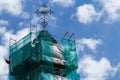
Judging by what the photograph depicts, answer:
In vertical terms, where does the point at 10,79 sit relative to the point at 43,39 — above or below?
below

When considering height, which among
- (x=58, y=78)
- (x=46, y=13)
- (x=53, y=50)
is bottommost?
(x=58, y=78)

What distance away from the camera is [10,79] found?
167 feet

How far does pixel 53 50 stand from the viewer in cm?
4928

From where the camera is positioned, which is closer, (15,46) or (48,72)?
(48,72)

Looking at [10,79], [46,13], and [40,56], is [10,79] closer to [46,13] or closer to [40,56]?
[40,56]

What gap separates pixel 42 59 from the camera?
48.2 meters

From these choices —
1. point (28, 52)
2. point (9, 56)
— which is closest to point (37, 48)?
point (28, 52)

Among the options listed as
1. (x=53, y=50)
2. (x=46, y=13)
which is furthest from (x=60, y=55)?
(x=46, y=13)

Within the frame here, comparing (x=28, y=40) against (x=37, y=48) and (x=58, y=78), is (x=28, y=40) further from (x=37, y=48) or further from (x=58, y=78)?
(x=58, y=78)

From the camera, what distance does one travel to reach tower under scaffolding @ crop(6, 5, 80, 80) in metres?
48.4

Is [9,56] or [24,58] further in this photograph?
[9,56]

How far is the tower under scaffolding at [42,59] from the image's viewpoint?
48406mm

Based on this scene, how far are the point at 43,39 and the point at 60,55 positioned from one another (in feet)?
8.39

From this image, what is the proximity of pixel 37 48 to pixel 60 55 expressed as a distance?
269 centimetres
